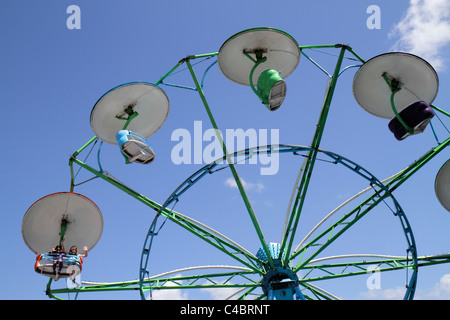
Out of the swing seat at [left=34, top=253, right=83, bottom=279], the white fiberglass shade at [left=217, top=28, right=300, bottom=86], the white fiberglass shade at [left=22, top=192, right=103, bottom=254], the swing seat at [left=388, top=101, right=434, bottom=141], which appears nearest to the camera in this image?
the swing seat at [left=34, top=253, right=83, bottom=279]

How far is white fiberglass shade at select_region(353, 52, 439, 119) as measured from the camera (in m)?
15.7

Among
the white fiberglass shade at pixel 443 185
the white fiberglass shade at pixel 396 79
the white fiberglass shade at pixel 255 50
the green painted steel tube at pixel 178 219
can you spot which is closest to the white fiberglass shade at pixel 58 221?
the green painted steel tube at pixel 178 219

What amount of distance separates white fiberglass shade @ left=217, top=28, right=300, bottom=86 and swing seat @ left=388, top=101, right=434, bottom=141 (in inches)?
170

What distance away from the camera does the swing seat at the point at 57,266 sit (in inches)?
532

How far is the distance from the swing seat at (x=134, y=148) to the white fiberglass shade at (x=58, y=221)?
3.65 metres

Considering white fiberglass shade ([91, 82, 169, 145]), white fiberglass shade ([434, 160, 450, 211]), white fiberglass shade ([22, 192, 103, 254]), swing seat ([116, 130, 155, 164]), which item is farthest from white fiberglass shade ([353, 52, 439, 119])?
white fiberglass shade ([22, 192, 103, 254])

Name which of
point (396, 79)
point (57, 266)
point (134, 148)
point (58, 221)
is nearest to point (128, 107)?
point (134, 148)

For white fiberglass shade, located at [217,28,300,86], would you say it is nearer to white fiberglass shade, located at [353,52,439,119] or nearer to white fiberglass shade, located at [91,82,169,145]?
white fiberglass shade, located at [353,52,439,119]

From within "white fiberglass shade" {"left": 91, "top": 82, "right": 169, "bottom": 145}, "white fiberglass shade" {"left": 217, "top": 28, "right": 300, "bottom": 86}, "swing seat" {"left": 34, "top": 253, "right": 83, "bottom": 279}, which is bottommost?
"swing seat" {"left": 34, "top": 253, "right": 83, "bottom": 279}

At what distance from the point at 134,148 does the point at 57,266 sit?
14.3 ft

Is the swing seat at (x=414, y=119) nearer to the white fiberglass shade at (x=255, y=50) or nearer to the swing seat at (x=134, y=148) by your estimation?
the white fiberglass shade at (x=255, y=50)

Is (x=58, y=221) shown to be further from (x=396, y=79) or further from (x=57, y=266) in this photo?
(x=396, y=79)

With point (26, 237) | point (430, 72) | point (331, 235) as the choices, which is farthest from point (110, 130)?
point (430, 72)

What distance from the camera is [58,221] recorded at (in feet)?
55.9
